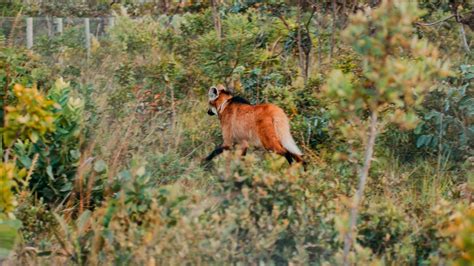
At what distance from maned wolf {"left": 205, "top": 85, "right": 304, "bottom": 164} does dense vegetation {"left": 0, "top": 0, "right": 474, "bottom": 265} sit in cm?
21

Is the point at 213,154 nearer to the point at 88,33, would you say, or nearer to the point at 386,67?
the point at 386,67

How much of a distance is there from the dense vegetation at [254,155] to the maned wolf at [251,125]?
0.21 meters

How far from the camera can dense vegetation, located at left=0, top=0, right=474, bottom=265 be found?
404 cm

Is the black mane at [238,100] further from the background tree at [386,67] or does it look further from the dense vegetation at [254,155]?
the background tree at [386,67]

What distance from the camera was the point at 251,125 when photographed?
25.0 ft

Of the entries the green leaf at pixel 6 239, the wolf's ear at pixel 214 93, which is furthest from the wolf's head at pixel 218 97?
the green leaf at pixel 6 239

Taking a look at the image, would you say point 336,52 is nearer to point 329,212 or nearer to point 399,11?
point 329,212

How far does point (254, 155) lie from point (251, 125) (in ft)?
6.46

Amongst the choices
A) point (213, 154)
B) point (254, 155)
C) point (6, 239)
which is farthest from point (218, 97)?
point (6, 239)

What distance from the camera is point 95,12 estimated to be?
21.2 metres

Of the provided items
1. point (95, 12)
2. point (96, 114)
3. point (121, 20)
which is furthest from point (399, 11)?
point (95, 12)

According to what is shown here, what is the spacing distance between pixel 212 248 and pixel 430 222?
1164 millimetres

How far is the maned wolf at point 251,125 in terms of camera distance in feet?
24.0

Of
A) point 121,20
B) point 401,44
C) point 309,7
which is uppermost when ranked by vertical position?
point 401,44
